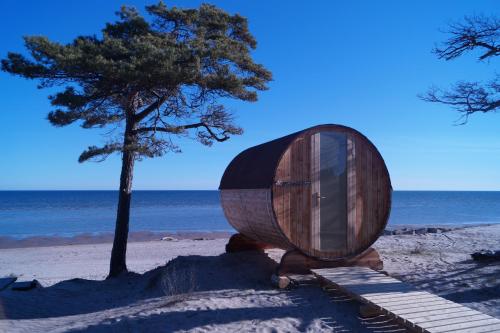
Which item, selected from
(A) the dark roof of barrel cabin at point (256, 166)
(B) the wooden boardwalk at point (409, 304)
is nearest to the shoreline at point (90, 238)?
(A) the dark roof of barrel cabin at point (256, 166)

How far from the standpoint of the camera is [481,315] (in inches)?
255

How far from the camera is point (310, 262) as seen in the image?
9531 mm

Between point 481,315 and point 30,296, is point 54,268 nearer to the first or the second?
point 30,296

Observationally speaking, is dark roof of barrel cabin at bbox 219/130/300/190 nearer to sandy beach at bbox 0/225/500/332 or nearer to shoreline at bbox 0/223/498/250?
sandy beach at bbox 0/225/500/332

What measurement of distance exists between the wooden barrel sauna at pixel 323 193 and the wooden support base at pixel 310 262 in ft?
0.37

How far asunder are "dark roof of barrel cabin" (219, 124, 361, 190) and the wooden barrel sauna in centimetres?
3

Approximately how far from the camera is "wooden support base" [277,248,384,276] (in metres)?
9.32

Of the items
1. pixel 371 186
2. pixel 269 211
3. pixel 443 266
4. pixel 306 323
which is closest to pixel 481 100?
pixel 371 186

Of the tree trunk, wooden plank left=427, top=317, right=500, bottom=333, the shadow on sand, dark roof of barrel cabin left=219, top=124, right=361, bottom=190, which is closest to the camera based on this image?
wooden plank left=427, top=317, right=500, bottom=333

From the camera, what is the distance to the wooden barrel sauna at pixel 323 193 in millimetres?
9414

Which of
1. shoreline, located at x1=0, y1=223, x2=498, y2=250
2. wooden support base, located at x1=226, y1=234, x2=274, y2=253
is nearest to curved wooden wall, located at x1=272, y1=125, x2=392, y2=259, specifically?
wooden support base, located at x1=226, y1=234, x2=274, y2=253

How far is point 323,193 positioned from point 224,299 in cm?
316

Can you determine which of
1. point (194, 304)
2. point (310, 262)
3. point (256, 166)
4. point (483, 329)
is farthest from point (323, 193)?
point (483, 329)

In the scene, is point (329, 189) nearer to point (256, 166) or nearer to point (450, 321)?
point (256, 166)
